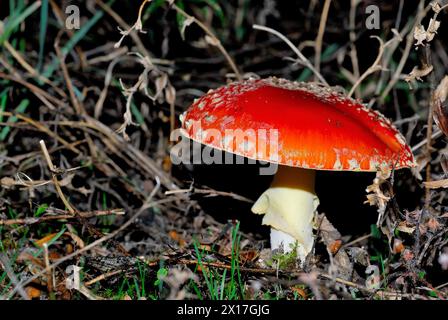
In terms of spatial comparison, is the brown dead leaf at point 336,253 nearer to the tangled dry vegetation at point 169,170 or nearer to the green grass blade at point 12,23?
the tangled dry vegetation at point 169,170

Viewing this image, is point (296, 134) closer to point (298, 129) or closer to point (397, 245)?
point (298, 129)

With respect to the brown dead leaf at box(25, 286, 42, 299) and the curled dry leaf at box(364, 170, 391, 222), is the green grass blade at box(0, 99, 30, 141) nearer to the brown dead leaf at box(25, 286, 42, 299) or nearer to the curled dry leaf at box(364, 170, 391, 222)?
the brown dead leaf at box(25, 286, 42, 299)

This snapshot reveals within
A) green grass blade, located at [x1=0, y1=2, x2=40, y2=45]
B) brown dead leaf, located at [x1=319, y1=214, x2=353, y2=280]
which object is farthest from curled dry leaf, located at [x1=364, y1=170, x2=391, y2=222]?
green grass blade, located at [x1=0, y1=2, x2=40, y2=45]

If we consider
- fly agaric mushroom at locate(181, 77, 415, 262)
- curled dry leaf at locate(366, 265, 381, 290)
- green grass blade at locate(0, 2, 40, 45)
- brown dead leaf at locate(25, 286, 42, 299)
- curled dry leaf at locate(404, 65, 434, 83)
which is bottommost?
brown dead leaf at locate(25, 286, 42, 299)

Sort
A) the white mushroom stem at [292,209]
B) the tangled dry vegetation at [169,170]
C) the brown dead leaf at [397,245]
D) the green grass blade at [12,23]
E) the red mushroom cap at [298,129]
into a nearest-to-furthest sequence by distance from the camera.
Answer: the red mushroom cap at [298,129]
the tangled dry vegetation at [169,170]
the brown dead leaf at [397,245]
the white mushroom stem at [292,209]
the green grass blade at [12,23]

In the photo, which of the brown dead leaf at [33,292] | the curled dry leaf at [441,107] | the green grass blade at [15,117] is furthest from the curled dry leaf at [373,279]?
the green grass blade at [15,117]
